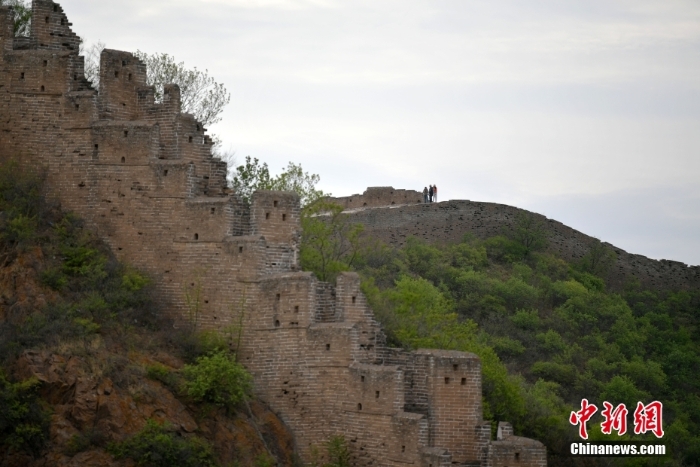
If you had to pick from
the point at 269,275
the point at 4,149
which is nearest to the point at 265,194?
the point at 269,275

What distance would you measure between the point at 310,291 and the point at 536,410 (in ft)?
29.7

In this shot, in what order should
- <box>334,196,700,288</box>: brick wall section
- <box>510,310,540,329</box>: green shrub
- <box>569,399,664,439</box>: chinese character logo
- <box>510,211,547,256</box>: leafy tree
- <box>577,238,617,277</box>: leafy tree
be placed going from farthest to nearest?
<box>577,238,617,277</box>: leafy tree → <box>510,211,547,256</box>: leafy tree → <box>334,196,700,288</box>: brick wall section → <box>510,310,540,329</box>: green shrub → <box>569,399,664,439</box>: chinese character logo

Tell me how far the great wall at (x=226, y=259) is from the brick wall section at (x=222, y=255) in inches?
1.3

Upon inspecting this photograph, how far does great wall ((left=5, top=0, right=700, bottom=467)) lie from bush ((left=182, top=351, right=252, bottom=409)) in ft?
4.97

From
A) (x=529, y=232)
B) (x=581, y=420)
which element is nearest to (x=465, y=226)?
(x=529, y=232)

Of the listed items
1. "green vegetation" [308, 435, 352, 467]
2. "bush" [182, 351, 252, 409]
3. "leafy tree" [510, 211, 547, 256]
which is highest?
"leafy tree" [510, 211, 547, 256]

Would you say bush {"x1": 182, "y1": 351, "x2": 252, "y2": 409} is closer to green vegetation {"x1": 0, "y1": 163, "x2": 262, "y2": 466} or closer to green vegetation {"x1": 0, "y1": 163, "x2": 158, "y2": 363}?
green vegetation {"x1": 0, "y1": 163, "x2": 262, "y2": 466}

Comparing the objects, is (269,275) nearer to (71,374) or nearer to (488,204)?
(71,374)

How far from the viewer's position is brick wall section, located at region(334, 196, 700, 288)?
81750 mm

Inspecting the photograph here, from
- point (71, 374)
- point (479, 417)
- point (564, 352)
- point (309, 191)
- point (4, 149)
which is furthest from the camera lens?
point (564, 352)

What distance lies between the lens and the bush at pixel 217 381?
41375 millimetres

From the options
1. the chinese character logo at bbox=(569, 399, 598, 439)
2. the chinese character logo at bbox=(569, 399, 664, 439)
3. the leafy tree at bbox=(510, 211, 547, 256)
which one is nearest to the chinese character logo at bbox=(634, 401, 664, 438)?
the chinese character logo at bbox=(569, 399, 664, 439)

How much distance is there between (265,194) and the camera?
44688 millimetres

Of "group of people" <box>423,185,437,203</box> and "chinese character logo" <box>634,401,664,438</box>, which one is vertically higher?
"group of people" <box>423,185,437,203</box>
